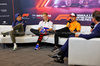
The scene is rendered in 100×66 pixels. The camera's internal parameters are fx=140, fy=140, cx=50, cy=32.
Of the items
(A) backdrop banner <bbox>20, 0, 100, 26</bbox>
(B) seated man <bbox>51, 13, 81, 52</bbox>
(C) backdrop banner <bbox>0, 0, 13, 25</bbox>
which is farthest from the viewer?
(C) backdrop banner <bbox>0, 0, 13, 25</bbox>

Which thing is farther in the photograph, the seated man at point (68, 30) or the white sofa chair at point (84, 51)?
the seated man at point (68, 30)

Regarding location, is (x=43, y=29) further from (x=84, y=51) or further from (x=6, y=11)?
(x=6, y=11)

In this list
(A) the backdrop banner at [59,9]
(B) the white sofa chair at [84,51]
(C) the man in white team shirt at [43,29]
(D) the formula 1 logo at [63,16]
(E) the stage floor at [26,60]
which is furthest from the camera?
(D) the formula 1 logo at [63,16]

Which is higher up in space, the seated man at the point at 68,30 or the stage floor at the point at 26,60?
the seated man at the point at 68,30

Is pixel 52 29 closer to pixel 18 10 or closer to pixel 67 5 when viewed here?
pixel 67 5

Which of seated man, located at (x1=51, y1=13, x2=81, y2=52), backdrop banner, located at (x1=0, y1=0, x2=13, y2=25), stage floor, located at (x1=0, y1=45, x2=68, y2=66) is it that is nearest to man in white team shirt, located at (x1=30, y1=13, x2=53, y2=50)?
seated man, located at (x1=51, y1=13, x2=81, y2=52)

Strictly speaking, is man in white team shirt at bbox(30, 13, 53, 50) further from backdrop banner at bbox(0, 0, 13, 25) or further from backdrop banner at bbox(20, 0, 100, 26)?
backdrop banner at bbox(0, 0, 13, 25)

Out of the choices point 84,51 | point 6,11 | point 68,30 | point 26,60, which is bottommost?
point 26,60

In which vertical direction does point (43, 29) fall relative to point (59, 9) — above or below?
below

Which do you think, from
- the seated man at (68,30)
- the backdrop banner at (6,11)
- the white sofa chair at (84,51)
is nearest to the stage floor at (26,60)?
the white sofa chair at (84,51)

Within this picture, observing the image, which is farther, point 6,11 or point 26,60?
point 6,11

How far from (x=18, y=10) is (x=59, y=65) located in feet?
11.1

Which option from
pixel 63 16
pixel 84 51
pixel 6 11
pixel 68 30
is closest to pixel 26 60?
pixel 84 51

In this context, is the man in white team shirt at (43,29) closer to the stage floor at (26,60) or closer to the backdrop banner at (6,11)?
the stage floor at (26,60)
